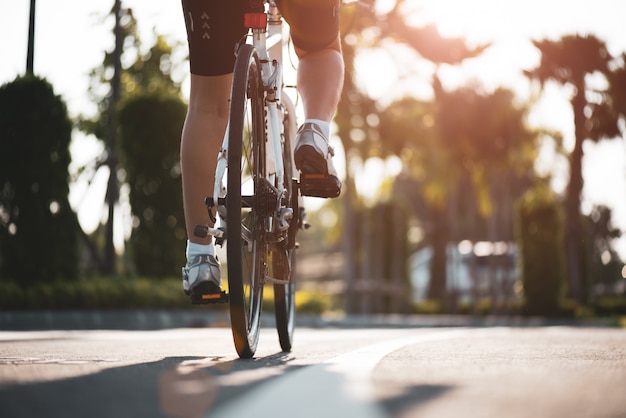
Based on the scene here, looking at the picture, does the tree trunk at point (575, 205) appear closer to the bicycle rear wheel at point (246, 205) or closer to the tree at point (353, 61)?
the tree at point (353, 61)

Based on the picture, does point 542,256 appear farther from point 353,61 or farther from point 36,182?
point 36,182

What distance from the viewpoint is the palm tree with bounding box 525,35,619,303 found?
3170cm

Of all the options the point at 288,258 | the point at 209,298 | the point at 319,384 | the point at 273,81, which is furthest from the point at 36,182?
the point at 319,384

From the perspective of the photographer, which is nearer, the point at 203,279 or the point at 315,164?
the point at 203,279

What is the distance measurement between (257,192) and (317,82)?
563 mm

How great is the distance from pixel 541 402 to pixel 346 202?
74.4 ft

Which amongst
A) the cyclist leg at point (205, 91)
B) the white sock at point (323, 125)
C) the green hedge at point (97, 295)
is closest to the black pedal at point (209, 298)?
the cyclist leg at point (205, 91)

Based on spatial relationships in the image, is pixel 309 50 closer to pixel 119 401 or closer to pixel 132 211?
pixel 119 401

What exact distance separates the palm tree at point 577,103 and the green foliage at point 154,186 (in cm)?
1767

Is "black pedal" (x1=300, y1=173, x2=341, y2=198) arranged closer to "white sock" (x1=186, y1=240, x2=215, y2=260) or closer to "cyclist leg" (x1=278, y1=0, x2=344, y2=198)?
"cyclist leg" (x1=278, y1=0, x2=344, y2=198)

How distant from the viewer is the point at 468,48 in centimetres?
2656

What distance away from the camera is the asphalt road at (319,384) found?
2.06 metres

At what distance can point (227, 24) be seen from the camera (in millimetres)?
4125

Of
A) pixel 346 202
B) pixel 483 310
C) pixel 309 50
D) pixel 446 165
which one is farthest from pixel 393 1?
pixel 309 50
